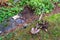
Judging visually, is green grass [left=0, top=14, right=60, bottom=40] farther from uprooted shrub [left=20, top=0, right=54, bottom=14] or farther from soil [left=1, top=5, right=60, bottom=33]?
uprooted shrub [left=20, top=0, right=54, bottom=14]

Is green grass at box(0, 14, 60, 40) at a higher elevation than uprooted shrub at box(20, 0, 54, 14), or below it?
below

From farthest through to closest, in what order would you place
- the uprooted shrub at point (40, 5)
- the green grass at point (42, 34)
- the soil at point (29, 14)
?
the uprooted shrub at point (40, 5), the soil at point (29, 14), the green grass at point (42, 34)

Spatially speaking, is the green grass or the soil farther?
the soil

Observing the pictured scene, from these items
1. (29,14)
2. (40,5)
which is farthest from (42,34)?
(40,5)

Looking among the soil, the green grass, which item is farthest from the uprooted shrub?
the green grass

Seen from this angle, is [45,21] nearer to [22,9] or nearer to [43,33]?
[43,33]

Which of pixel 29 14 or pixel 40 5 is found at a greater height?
pixel 40 5

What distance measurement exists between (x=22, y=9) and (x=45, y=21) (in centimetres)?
111

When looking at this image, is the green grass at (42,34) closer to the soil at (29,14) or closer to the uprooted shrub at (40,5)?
the soil at (29,14)

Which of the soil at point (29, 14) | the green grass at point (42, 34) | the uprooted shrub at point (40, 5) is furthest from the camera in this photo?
the uprooted shrub at point (40, 5)

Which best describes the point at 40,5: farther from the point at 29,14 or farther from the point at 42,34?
the point at 42,34

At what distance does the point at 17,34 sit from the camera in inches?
202

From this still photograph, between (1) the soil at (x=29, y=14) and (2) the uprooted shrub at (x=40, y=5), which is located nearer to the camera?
(1) the soil at (x=29, y=14)

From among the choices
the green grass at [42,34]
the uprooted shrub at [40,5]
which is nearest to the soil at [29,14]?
the uprooted shrub at [40,5]
